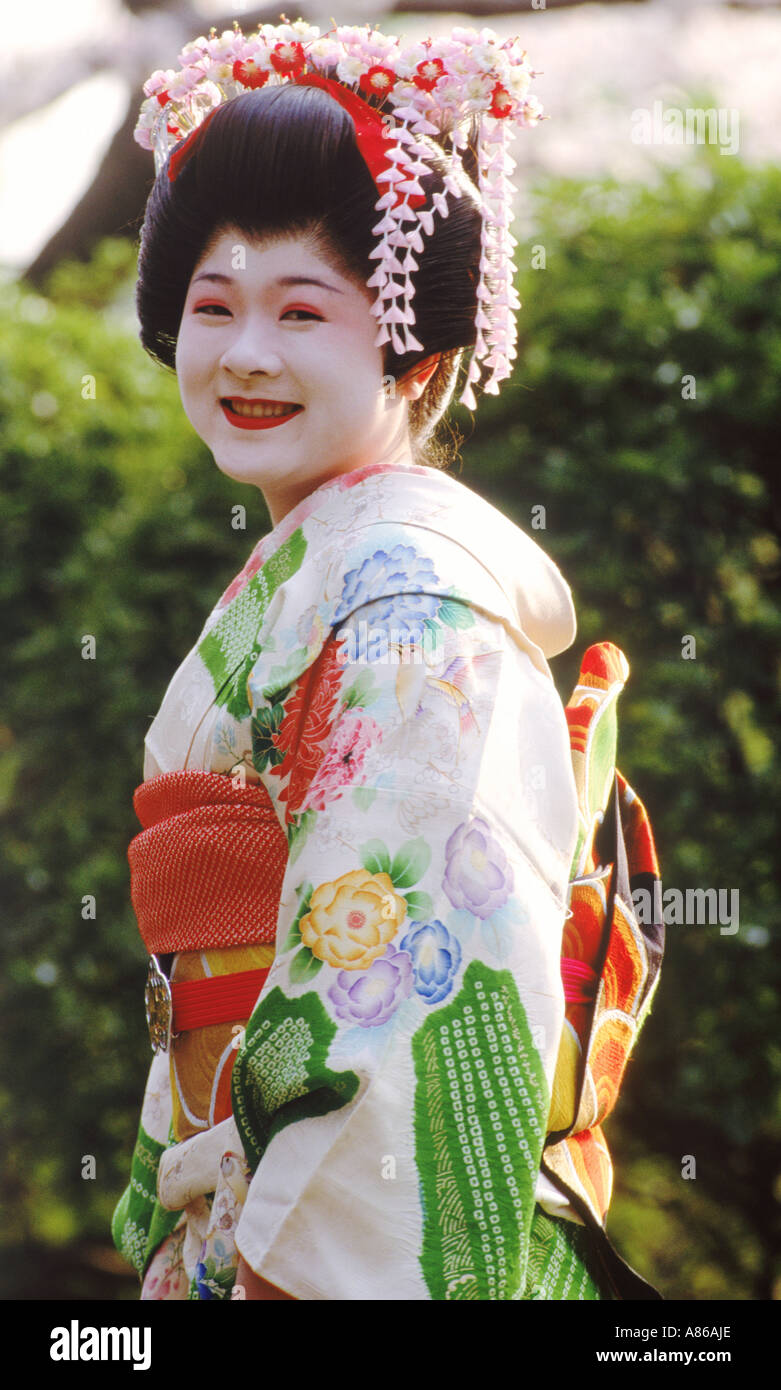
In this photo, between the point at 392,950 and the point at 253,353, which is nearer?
the point at 392,950

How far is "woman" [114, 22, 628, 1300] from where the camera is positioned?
1082 millimetres

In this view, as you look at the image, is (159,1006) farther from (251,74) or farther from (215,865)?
(251,74)

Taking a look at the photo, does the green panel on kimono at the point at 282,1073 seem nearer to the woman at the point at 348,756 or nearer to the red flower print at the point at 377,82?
the woman at the point at 348,756

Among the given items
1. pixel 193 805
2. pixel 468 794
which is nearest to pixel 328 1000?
pixel 468 794

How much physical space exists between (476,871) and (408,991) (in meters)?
0.12

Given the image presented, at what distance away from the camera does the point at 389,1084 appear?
1067 mm

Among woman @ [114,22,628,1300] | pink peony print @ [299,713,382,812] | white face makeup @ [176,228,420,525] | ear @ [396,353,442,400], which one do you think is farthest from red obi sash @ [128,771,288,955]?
ear @ [396,353,442,400]

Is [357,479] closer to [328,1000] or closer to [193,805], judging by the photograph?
[193,805]

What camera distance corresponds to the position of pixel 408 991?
1.10 metres

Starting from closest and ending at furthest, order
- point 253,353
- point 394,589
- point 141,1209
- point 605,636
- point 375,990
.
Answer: point 375,990
point 394,589
point 253,353
point 141,1209
point 605,636

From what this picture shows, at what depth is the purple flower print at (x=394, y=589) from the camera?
119 cm

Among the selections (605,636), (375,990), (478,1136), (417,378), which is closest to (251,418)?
(417,378)

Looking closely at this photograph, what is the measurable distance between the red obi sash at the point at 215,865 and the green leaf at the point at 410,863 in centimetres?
20

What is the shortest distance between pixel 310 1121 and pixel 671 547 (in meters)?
2.06
